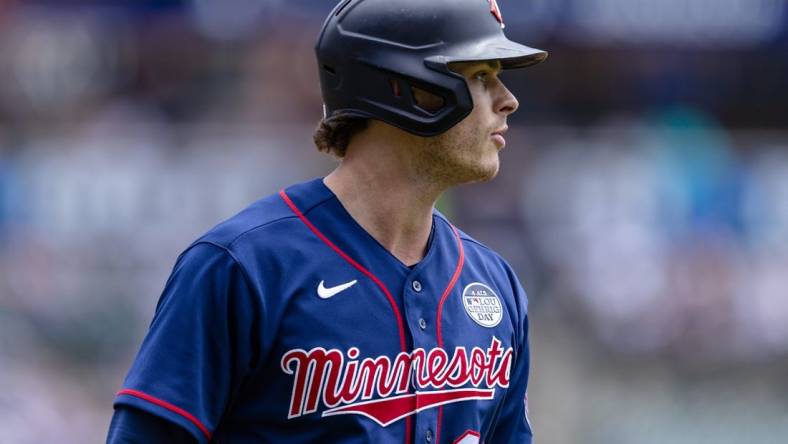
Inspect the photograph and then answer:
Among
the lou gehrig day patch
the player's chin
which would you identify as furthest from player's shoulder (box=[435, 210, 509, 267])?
the player's chin

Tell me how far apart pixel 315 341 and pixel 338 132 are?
0.58 m

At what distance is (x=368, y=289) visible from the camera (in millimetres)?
2746

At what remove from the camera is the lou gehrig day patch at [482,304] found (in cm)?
290

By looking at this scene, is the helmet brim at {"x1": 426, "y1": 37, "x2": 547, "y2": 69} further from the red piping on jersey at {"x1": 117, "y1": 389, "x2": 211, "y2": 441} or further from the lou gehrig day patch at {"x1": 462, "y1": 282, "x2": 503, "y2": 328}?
the red piping on jersey at {"x1": 117, "y1": 389, "x2": 211, "y2": 441}

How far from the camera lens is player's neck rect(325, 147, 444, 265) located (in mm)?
2861

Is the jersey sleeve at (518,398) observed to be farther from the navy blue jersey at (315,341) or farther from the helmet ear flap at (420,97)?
the helmet ear flap at (420,97)

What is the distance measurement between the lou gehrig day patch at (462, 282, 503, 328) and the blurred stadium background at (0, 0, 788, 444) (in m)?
6.51

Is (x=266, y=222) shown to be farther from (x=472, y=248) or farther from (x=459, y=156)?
(x=472, y=248)

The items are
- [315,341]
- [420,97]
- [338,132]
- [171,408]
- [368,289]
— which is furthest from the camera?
[338,132]

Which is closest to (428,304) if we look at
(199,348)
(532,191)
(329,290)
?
(329,290)

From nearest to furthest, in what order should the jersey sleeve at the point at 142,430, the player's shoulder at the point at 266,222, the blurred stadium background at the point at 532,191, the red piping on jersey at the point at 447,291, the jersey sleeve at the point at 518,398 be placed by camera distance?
the jersey sleeve at the point at 142,430
the player's shoulder at the point at 266,222
the red piping on jersey at the point at 447,291
the jersey sleeve at the point at 518,398
the blurred stadium background at the point at 532,191

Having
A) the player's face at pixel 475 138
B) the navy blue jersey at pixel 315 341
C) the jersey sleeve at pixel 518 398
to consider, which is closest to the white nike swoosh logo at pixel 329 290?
the navy blue jersey at pixel 315 341

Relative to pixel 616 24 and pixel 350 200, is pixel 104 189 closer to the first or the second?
pixel 616 24

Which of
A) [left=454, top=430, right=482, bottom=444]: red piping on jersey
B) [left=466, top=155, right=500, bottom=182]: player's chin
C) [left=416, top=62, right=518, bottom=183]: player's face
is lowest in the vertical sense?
[left=454, top=430, right=482, bottom=444]: red piping on jersey
